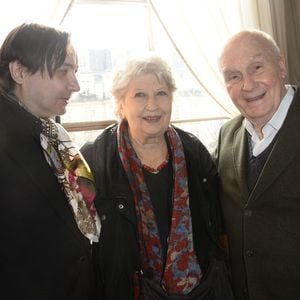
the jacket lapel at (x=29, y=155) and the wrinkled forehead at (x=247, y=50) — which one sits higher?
the wrinkled forehead at (x=247, y=50)

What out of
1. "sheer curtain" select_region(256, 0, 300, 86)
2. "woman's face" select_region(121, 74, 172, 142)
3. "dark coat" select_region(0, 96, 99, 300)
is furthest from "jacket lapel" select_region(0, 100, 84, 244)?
"sheer curtain" select_region(256, 0, 300, 86)

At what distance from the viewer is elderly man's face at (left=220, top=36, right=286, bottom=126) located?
1.33 meters

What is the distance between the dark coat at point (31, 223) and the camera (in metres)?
0.96

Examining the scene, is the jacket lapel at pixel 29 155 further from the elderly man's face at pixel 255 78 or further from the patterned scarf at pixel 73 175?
the elderly man's face at pixel 255 78

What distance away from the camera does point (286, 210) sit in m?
1.23

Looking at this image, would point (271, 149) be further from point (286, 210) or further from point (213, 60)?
point (213, 60)

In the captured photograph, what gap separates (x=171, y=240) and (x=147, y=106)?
0.61m

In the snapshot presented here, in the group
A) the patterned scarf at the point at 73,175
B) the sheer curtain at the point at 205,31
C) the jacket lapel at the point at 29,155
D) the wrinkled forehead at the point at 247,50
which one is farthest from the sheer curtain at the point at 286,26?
the jacket lapel at the point at 29,155

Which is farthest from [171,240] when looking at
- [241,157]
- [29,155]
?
[29,155]

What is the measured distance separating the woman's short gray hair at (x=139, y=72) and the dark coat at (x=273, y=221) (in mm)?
492

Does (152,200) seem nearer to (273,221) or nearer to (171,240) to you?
(171,240)

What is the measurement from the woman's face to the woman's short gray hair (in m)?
0.02

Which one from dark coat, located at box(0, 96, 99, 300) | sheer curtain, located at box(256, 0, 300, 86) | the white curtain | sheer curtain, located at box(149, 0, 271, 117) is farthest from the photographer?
sheer curtain, located at box(256, 0, 300, 86)

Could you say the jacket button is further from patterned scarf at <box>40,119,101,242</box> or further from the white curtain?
the white curtain
